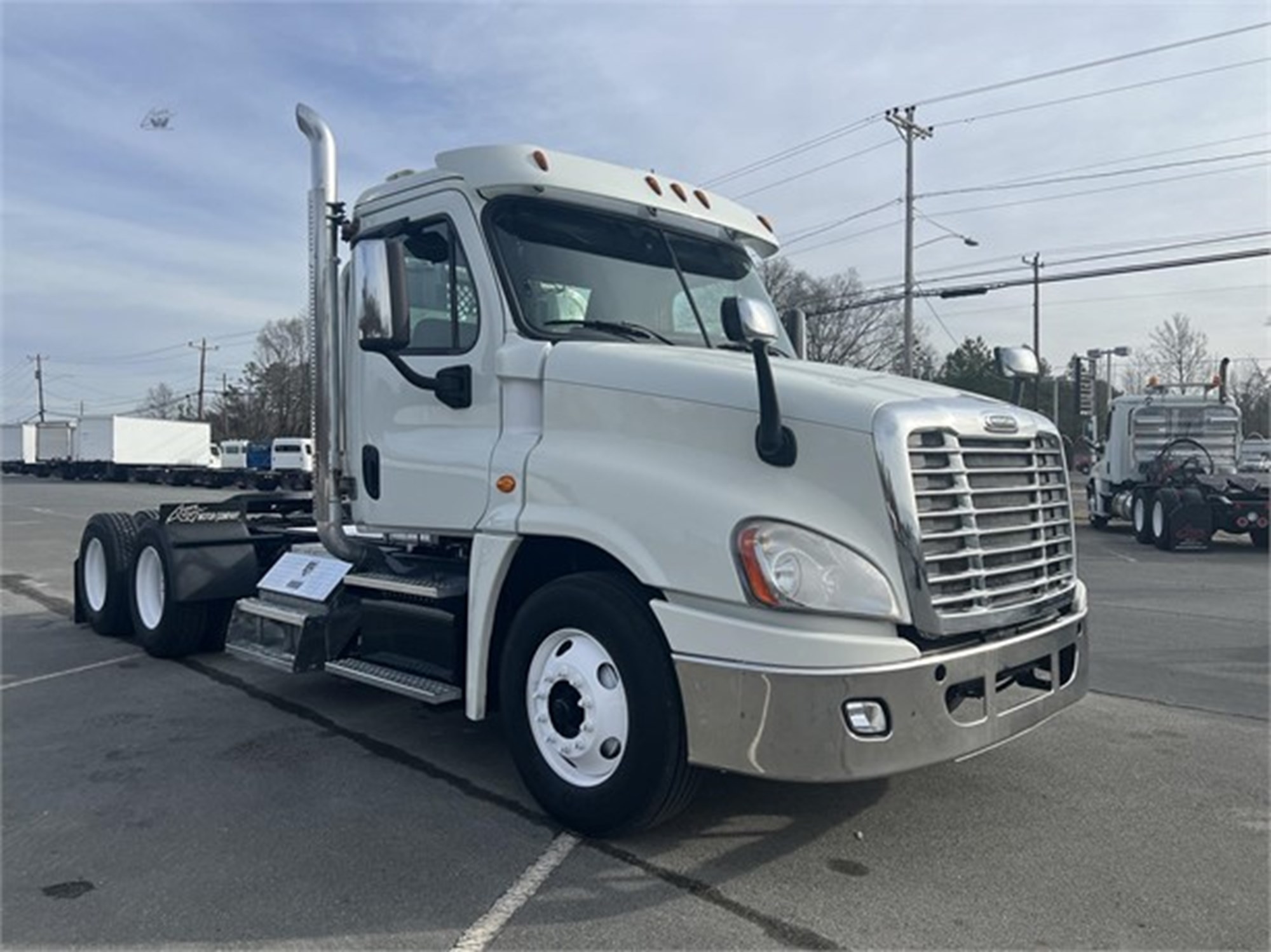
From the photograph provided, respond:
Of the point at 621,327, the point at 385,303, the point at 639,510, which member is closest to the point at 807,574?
the point at 639,510

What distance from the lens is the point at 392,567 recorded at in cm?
552

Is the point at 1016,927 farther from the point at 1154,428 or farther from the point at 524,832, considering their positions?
the point at 1154,428

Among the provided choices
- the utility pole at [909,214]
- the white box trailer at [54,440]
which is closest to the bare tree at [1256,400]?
the utility pole at [909,214]

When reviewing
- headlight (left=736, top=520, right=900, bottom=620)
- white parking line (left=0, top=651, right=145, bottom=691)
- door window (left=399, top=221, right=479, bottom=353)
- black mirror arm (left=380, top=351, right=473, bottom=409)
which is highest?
door window (left=399, top=221, right=479, bottom=353)

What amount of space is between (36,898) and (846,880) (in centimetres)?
291

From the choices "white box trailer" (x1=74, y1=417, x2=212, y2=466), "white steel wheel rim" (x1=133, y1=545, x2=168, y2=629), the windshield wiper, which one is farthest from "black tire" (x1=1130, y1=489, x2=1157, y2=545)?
"white box trailer" (x1=74, y1=417, x2=212, y2=466)

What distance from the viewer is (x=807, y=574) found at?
357cm

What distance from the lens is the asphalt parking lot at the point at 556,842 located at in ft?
11.1

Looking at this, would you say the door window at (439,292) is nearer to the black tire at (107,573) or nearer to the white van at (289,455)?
the black tire at (107,573)

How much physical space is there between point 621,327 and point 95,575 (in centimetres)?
640

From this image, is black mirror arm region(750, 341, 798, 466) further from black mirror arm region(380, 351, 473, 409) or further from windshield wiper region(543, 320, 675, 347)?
black mirror arm region(380, 351, 473, 409)

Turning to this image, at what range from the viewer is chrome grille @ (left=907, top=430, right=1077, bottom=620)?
3.73m

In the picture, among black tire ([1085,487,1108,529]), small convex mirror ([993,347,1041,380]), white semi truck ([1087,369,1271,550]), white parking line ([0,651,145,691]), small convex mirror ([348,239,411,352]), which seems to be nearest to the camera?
small convex mirror ([348,239,411,352])

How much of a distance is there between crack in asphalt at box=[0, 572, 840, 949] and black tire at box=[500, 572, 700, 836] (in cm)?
14
